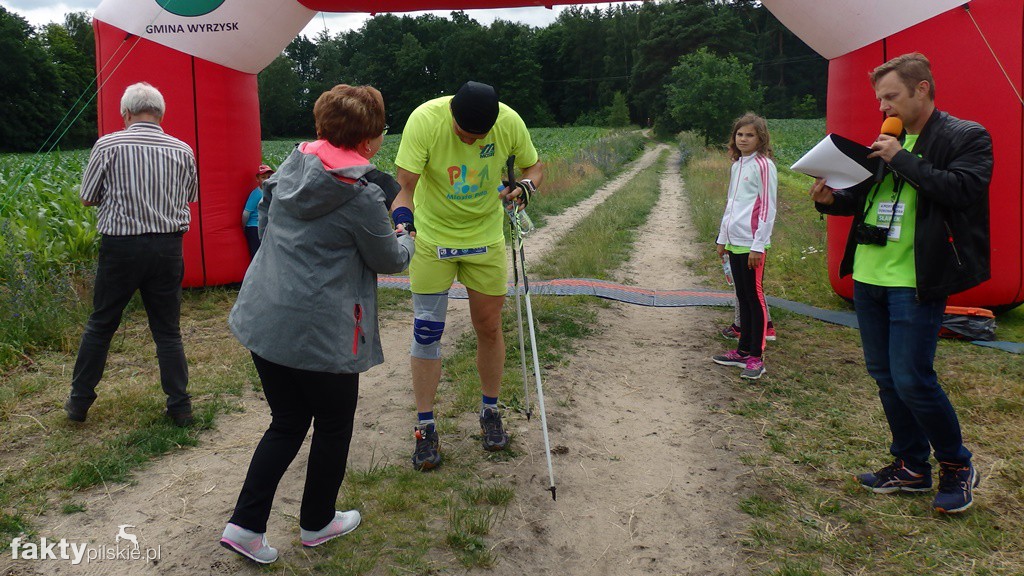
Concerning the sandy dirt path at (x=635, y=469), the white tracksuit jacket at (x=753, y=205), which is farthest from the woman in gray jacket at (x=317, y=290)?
the white tracksuit jacket at (x=753, y=205)

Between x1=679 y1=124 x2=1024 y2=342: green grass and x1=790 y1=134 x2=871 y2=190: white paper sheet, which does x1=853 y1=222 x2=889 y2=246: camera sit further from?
x1=679 y1=124 x2=1024 y2=342: green grass

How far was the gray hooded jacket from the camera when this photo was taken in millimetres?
2643

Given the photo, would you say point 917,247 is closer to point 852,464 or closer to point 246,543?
point 852,464

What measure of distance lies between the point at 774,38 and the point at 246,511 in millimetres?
90635

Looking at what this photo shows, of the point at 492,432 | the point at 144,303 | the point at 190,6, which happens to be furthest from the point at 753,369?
the point at 190,6

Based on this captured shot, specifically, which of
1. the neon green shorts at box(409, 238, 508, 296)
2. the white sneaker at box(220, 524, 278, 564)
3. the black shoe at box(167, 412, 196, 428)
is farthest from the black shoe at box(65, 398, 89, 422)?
→ the neon green shorts at box(409, 238, 508, 296)

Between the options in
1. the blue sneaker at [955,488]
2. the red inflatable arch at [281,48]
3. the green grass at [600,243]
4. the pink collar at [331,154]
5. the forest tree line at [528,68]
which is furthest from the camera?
the forest tree line at [528,68]

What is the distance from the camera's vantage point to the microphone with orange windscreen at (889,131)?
10.4 feet

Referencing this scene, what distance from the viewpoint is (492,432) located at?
4082 millimetres

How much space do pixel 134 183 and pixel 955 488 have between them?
4503 mm

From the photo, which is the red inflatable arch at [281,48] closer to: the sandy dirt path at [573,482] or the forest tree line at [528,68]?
the sandy dirt path at [573,482]

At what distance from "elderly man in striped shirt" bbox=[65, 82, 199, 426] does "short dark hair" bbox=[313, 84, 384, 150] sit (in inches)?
74.6

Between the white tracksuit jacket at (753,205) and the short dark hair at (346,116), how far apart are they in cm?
339

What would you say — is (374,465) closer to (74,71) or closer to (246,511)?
(246,511)
